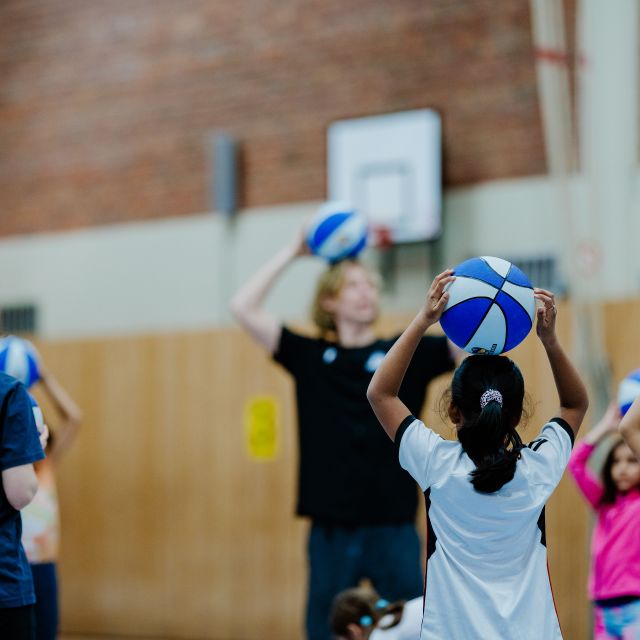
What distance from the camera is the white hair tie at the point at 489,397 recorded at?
8.99 feet

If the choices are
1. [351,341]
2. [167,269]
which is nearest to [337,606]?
[351,341]

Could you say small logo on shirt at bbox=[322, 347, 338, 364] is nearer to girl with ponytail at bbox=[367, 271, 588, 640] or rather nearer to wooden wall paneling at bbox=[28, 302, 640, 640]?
girl with ponytail at bbox=[367, 271, 588, 640]

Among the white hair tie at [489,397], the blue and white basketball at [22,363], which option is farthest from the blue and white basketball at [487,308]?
the blue and white basketball at [22,363]

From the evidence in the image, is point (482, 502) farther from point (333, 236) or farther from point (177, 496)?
point (177, 496)

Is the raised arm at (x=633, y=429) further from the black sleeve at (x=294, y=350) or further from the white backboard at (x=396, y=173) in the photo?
the white backboard at (x=396, y=173)

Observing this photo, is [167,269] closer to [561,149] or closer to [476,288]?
[561,149]

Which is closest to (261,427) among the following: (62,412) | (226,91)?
(226,91)

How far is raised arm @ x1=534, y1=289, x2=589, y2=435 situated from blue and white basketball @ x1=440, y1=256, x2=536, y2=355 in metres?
0.06

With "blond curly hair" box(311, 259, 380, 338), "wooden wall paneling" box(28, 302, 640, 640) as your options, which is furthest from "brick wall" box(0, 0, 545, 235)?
"blond curly hair" box(311, 259, 380, 338)

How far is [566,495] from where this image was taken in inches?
285

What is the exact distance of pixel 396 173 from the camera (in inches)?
333

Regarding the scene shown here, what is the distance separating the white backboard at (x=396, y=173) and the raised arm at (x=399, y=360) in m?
5.54

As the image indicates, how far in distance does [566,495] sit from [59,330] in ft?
16.8

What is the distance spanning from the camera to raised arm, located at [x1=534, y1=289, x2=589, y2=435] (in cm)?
288
